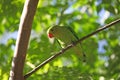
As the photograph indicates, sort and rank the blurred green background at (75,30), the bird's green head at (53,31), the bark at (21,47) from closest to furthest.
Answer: the bark at (21,47)
the bird's green head at (53,31)
the blurred green background at (75,30)

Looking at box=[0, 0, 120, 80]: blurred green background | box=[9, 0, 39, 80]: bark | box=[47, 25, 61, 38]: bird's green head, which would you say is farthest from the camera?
box=[0, 0, 120, 80]: blurred green background

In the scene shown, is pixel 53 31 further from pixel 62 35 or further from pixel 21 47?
pixel 21 47

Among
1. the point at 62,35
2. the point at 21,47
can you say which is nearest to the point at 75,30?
the point at 62,35

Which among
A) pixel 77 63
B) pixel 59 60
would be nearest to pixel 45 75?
pixel 59 60

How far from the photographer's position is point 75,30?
3945mm

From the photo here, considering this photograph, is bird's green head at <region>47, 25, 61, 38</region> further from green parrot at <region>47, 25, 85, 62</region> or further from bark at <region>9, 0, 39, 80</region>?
bark at <region>9, 0, 39, 80</region>

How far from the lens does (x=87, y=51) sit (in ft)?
12.7

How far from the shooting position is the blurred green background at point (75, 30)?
335 cm

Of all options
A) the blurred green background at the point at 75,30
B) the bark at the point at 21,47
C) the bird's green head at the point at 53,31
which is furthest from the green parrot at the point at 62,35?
the bark at the point at 21,47

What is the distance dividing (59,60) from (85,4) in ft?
2.96

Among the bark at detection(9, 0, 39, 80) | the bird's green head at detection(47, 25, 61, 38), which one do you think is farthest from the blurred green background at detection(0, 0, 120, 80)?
the bark at detection(9, 0, 39, 80)

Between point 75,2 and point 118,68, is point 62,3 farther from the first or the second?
point 118,68

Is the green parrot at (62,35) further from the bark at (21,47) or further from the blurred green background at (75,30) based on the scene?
the bark at (21,47)

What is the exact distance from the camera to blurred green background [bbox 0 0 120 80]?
3.35 metres
